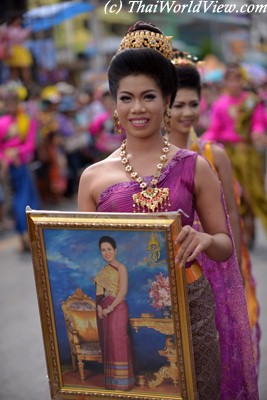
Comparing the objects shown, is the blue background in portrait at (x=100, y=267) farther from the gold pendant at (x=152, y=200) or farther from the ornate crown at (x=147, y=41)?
the ornate crown at (x=147, y=41)

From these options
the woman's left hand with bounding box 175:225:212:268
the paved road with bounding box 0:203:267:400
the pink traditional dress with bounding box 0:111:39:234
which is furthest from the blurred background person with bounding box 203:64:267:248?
the woman's left hand with bounding box 175:225:212:268

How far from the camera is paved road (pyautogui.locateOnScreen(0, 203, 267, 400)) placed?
4.60m

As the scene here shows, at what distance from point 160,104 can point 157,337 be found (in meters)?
0.82

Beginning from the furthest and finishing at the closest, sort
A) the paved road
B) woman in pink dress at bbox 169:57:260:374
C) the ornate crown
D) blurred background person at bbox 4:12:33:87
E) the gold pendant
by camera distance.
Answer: blurred background person at bbox 4:12:33:87, the paved road, woman in pink dress at bbox 169:57:260:374, the ornate crown, the gold pendant

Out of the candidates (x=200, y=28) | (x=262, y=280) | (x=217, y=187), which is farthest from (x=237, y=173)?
(x=200, y=28)

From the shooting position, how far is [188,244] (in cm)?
234

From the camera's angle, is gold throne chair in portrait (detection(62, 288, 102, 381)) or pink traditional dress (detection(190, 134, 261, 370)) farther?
pink traditional dress (detection(190, 134, 261, 370))

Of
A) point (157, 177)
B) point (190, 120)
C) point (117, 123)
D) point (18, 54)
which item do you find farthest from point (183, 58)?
point (18, 54)

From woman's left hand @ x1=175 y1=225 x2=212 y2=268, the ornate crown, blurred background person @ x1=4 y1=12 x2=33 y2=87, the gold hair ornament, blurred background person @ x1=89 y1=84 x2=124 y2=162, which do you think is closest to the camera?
woman's left hand @ x1=175 y1=225 x2=212 y2=268

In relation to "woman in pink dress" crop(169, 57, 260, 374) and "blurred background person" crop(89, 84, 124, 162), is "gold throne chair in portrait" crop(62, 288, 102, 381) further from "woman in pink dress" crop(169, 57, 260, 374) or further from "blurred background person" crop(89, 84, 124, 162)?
"blurred background person" crop(89, 84, 124, 162)

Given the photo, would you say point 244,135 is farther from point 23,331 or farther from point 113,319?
point 113,319

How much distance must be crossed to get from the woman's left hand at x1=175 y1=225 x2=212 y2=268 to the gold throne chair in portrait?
0.34 m

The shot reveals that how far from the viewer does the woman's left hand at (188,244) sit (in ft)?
7.59

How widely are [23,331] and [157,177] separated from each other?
134 inches
